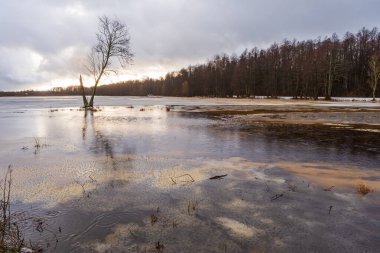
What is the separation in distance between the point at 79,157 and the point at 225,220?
233 inches

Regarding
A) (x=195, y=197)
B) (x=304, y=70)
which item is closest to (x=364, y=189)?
(x=195, y=197)

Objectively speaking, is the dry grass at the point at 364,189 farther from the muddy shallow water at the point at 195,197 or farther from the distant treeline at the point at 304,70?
the distant treeline at the point at 304,70

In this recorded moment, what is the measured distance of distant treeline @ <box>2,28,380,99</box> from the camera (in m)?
67.9

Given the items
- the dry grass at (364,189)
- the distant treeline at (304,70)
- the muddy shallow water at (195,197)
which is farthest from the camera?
the distant treeline at (304,70)

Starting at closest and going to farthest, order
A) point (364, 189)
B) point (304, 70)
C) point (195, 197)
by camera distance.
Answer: point (195, 197)
point (364, 189)
point (304, 70)

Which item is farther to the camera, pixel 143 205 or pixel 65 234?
pixel 143 205

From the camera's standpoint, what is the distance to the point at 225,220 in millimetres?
4656

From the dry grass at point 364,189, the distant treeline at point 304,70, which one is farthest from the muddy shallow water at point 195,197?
the distant treeline at point 304,70

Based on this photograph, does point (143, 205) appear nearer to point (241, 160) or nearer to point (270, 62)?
point (241, 160)

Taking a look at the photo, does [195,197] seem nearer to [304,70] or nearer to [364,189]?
[364,189]

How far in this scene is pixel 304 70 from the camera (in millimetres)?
69125

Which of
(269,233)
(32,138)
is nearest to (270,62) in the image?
(32,138)

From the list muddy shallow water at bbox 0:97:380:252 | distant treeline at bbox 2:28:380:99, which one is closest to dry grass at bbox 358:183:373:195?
muddy shallow water at bbox 0:97:380:252

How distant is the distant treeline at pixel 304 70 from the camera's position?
223ft
